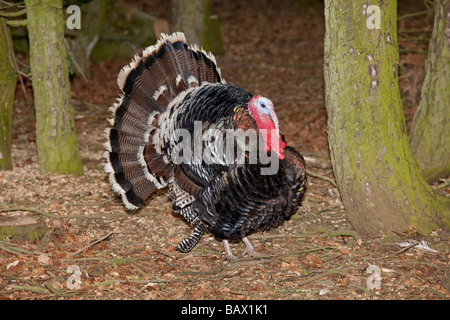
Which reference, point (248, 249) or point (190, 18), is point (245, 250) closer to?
point (248, 249)

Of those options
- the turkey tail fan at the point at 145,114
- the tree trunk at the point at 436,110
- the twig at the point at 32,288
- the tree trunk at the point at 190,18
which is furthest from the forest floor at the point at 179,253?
the tree trunk at the point at 190,18

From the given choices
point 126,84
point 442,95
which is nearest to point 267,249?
point 126,84

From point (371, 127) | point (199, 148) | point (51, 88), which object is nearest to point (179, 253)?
point (199, 148)

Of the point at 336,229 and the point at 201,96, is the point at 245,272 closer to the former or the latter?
the point at 336,229

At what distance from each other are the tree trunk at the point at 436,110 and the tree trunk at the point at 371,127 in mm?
1040

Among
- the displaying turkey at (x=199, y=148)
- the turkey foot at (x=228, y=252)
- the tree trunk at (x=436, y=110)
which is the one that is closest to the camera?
the displaying turkey at (x=199, y=148)

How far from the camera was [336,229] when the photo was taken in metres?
5.21

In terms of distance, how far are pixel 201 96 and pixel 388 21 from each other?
1735 mm

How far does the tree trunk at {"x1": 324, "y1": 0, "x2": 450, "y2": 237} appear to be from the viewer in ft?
14.9

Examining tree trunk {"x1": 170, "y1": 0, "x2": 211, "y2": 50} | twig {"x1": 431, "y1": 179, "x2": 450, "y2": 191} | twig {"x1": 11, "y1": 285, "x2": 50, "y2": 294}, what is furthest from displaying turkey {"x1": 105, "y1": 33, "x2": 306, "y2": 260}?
tree trunk {"x1": 170, "y1": 0, "x2": 211, "y2": 50}

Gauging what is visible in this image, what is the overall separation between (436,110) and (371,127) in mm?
1483

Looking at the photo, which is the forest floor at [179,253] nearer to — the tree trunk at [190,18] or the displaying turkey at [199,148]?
the displaying turkey at [199,148]

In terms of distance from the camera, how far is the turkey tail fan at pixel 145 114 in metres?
5.26

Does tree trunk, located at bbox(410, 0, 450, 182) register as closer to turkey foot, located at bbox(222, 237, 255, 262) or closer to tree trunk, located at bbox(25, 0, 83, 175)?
turkey foot, located at bbox(222, 237, 255, 262)
